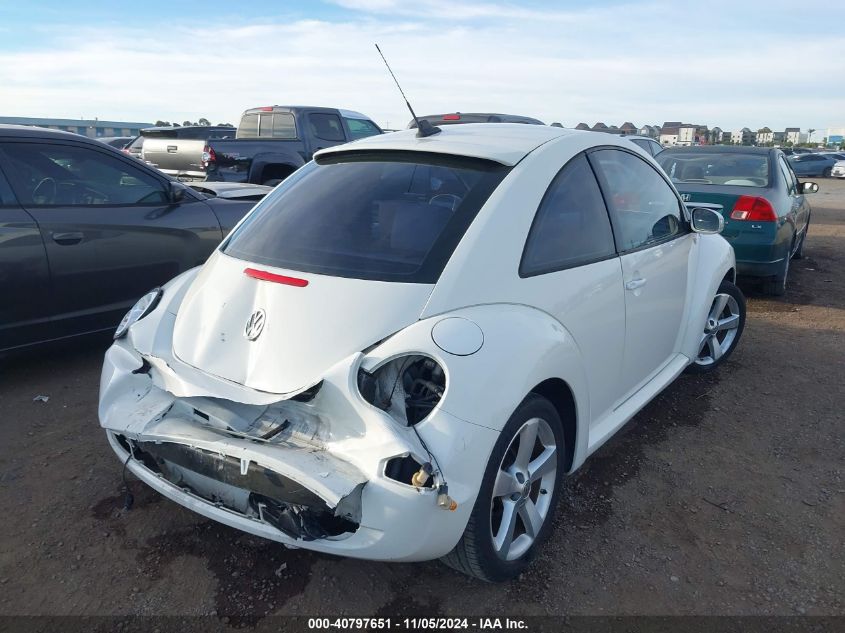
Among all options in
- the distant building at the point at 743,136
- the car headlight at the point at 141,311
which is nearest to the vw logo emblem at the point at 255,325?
the car headlight at the point at 141,311

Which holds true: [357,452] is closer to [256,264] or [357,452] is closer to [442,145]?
[256,264]

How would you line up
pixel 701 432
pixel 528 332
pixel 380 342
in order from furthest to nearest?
pixel 701 432 → pixel 528 332 → pixel 380 342

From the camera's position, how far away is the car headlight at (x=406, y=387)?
2.25 metres

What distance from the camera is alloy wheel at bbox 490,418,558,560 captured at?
2504 millimetres

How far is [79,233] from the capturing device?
448cm

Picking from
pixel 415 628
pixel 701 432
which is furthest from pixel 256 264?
pixel 701 432

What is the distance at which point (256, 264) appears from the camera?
9.16 feet

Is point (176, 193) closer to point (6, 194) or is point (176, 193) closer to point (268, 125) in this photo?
point (6, 194)

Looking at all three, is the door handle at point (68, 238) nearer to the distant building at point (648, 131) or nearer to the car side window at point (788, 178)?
the car side window at point (788, 178)

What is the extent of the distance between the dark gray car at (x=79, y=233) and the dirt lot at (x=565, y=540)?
0.55 meters

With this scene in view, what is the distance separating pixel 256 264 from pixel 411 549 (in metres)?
1.33

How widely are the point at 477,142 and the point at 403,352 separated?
1.28 m

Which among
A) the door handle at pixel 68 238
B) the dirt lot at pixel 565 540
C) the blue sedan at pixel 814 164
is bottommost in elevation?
the blue sedan at pixel 814 164

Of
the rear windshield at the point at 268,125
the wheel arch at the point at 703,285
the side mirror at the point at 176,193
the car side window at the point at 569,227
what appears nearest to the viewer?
the car side window at the point at 569,227
